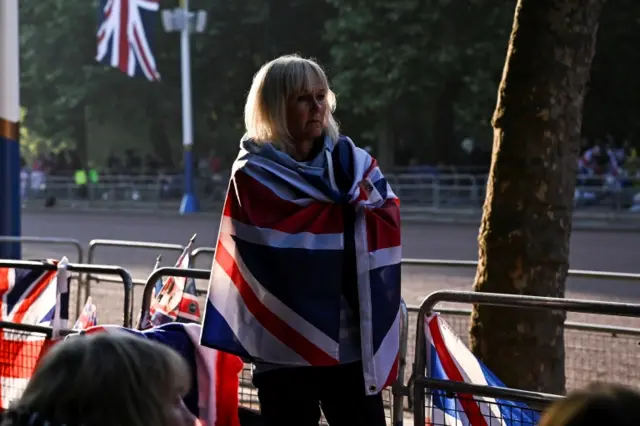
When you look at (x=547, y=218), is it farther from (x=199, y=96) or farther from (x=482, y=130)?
(x=199, y=96)

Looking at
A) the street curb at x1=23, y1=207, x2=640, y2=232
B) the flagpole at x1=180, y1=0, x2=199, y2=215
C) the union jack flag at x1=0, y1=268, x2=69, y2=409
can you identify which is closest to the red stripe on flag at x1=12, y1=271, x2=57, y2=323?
the union jack flag at x1=0, y1=268, x2=69, y2=409

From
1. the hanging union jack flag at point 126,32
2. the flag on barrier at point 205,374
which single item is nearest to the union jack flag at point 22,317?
the flag on barrier at point 205,374

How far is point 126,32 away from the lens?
2373 cm

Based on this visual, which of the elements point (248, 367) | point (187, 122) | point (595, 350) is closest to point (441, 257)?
point (595, 350)

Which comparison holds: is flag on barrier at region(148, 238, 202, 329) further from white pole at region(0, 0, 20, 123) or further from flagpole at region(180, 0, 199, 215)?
flagpole at region(180, 0, 199, 215)

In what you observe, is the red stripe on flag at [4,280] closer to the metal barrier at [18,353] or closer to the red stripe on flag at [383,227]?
the metal barrier at [18,353]

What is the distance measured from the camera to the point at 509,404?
388cm

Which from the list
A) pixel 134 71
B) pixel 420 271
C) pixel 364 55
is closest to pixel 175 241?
pixel 134 71

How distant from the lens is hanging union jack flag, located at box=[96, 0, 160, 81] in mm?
23289

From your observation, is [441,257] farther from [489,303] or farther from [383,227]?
[383,227]

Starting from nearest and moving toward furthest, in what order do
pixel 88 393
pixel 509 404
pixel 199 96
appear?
pixel 88 393 → pixel 509 404 → pixel 199 96

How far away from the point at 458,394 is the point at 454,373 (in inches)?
4.5

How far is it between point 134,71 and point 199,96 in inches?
558

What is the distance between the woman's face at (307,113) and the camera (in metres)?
3.35
